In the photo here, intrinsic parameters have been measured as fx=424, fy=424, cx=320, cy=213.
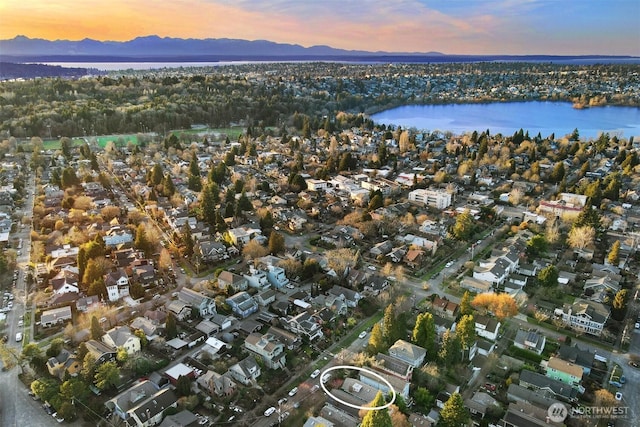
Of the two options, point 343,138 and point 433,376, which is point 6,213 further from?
point 343,138

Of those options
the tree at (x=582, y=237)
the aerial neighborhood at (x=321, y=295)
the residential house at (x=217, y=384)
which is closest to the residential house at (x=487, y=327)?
the aerial neighborhood at (x=321, y=295)

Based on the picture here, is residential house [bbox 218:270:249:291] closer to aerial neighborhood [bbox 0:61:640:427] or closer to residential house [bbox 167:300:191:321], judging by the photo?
aerial neighborhood [bbox 0:61:640:427]

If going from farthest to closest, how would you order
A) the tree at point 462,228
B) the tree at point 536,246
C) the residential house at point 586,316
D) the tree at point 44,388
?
1. the tree at point 462,228
2. the tree at point 536,246
3. the residential house at point 586,316
4. the tree at point 44,388

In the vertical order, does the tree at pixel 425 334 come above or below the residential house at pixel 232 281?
above

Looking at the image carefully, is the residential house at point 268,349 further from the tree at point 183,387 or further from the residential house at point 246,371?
the tree at point 183,387

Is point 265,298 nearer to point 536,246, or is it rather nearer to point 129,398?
point 129,398

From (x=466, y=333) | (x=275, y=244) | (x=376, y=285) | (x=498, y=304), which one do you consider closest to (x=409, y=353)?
(x=466, y=333)

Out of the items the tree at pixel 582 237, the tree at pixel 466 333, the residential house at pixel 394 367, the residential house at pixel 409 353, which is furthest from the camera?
the tree at pixel 582 237
